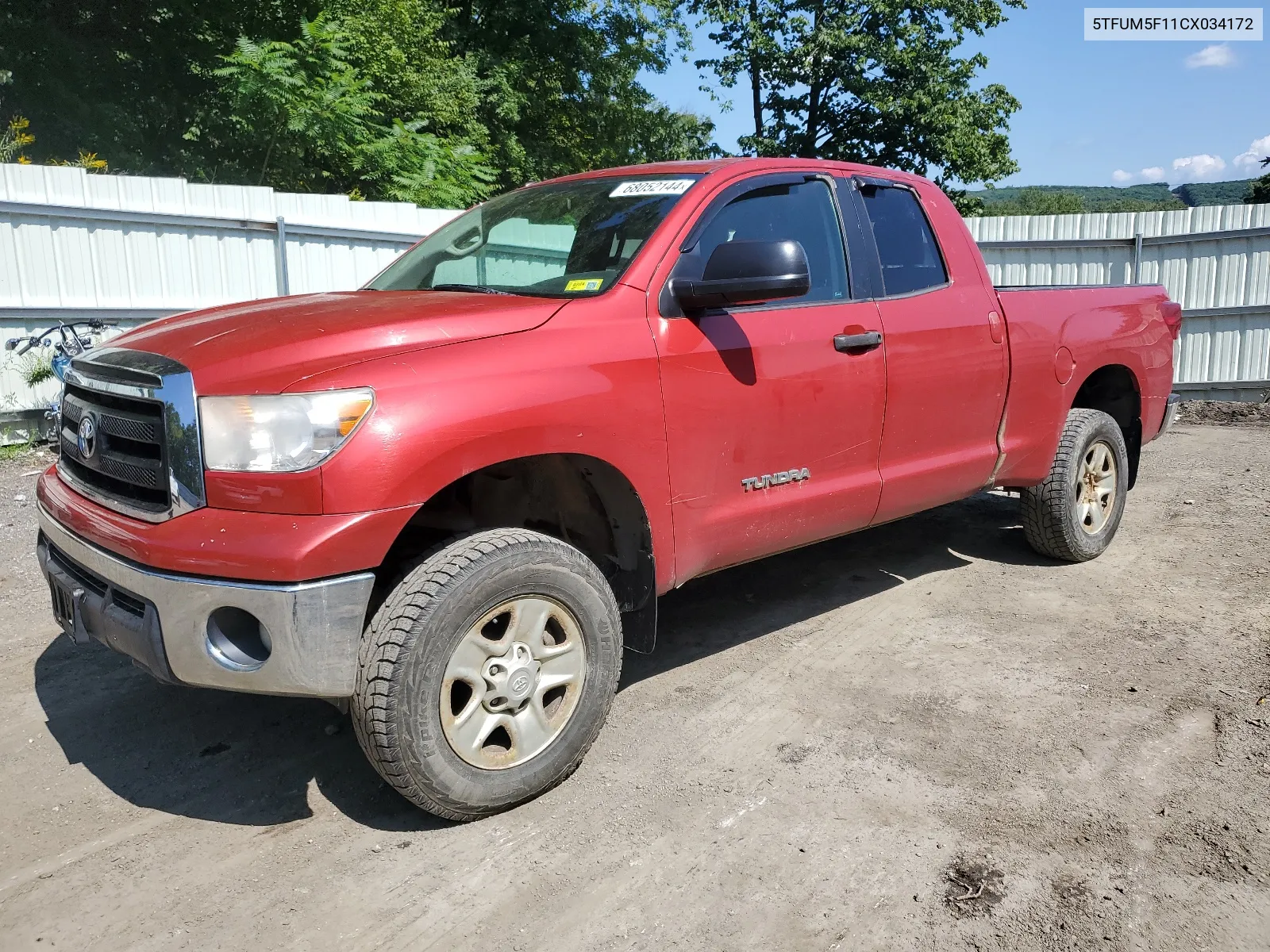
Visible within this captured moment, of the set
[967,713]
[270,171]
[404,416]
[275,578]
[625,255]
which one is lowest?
[967,713]

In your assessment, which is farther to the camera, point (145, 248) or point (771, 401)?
point (145, 248)

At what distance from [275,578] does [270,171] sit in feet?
49.5

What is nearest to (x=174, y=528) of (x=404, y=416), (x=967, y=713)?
(x=404, y=416)

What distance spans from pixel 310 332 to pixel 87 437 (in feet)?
2.64

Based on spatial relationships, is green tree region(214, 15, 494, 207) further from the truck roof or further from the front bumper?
the front bumper

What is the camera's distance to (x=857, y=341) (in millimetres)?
3877

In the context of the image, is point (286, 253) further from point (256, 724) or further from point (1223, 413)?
point (1223, 413)

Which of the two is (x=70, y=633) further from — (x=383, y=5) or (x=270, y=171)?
(x=383, y=5)

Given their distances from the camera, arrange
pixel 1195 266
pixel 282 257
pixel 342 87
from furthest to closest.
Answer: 1. pixel 342 87
2. pixel 1195 266
3. pixel 282 257

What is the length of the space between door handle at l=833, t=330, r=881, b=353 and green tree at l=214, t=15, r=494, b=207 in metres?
12.3

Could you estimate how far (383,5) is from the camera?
17.2 metres

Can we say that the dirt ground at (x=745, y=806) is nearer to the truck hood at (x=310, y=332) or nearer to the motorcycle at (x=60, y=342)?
the truck hood at (x=310, y=332)

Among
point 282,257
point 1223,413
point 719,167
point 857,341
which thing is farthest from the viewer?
point 1223,413

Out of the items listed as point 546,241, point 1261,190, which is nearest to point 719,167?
point 546,241
